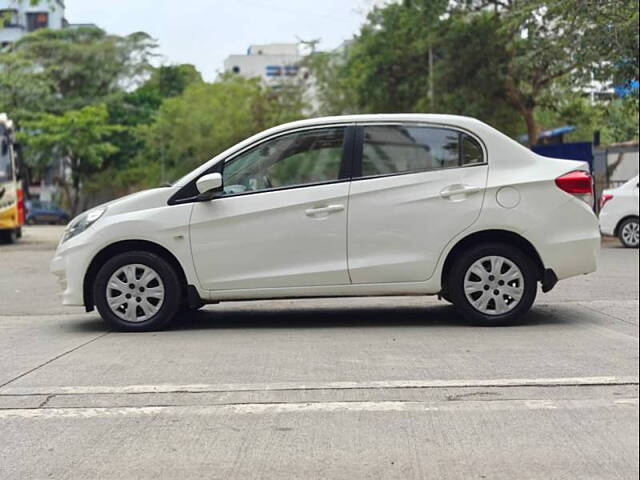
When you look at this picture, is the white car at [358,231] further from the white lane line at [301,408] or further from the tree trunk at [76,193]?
the tree trunk at [76,193]

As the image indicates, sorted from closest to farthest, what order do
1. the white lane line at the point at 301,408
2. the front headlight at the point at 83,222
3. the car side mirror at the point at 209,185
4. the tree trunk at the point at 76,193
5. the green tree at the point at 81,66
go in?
the white lane line at the point at 301,408 → the car side mirror at the point at 209,185 → the front headlight at the point at 83,222 → the green tree at the point at 81,66 → the tree trunk at the point at 76,193

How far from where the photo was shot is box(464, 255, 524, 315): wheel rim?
7.61 m

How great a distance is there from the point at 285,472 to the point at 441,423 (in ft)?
3.29

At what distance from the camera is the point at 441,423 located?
468 centimetres

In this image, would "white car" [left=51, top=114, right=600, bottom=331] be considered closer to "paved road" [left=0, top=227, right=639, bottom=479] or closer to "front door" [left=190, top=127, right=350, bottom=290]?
"front door" [left=190, top=127, right=350, bottom=290]

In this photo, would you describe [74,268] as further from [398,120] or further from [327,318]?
[398,120]

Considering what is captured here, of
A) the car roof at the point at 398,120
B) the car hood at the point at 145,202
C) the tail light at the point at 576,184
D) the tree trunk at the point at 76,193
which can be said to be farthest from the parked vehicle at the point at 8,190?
the tree trunk at the point at 76,193

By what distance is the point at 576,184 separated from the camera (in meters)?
7.62

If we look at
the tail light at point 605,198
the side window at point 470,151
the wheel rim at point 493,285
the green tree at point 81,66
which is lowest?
the wheel rim at point 493,285

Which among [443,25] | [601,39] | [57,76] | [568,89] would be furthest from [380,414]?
[57,76]

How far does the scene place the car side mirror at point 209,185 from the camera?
754 cm

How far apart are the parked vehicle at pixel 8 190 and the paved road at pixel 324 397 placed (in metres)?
10.8

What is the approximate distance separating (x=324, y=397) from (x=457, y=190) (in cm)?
286

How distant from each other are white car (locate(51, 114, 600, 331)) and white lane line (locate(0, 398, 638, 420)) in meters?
2.58
